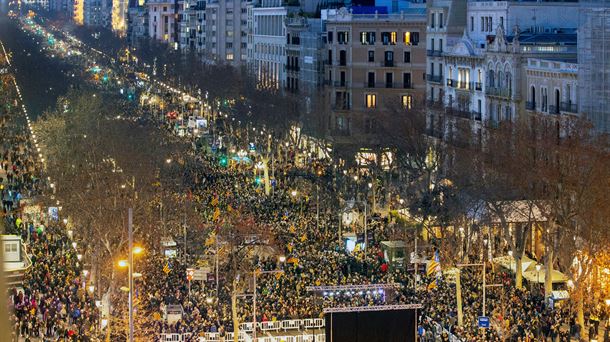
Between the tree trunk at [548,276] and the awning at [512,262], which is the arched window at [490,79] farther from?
the tree trunk at [548,276]

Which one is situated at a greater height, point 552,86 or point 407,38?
point 407,38

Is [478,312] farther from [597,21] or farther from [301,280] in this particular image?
[597,21]

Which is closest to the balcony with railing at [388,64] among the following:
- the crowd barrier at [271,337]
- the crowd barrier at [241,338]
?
the crowd barrier at [271,337]

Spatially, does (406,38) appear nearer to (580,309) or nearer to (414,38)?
(414,38)

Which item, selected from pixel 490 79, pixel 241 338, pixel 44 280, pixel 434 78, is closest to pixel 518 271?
pixel 241 338

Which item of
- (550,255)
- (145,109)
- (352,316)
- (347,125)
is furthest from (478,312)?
(145,109)

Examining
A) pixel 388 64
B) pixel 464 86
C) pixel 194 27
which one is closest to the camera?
pixel 464 86

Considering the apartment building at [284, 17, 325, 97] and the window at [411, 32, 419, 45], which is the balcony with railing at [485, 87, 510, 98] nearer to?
the window at [411, 32, 419, 45]
